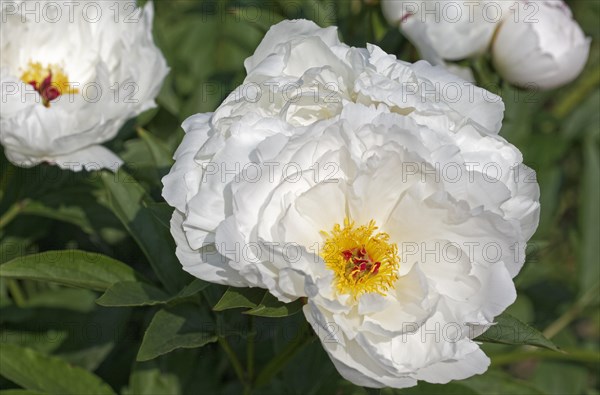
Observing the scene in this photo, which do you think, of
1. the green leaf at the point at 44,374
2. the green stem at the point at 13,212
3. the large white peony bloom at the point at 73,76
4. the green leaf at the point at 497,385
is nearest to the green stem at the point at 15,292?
the green stem at the point at 13,212

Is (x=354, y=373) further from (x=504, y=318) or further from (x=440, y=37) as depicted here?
(x=440, y=37)

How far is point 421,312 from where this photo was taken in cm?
117

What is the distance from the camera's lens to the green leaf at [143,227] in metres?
1.50

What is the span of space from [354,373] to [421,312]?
0.15m

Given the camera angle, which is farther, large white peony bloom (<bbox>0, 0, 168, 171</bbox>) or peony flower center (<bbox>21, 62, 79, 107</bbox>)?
peony flower center (<bbox>21, 62, 79, 107</bbox>)

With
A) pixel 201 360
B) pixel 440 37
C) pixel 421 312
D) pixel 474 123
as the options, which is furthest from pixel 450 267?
pixel 201 360

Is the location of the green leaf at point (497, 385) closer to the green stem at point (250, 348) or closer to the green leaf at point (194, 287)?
the green stem at point (250, 348)

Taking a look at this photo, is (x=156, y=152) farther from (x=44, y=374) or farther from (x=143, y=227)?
(x=44, y=374)

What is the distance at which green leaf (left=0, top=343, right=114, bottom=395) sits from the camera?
4.87 feet

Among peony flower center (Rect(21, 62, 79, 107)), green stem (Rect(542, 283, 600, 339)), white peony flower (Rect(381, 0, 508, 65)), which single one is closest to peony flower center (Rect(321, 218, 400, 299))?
white peony flower (Rect(381, 0, 508, 65))

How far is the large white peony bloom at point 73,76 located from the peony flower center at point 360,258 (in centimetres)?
48

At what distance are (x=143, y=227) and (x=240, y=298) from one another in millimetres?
440

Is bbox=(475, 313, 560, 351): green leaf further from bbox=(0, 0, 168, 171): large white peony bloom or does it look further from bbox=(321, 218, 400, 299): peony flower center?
bbox=(0, 0, 168, 171): large white peony bloom

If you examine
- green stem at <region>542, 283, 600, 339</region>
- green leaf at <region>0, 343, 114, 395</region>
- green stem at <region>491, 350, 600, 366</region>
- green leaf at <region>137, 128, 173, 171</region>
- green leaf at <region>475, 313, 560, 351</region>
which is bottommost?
green stem at <region>542, 283, 600, 339</region>
